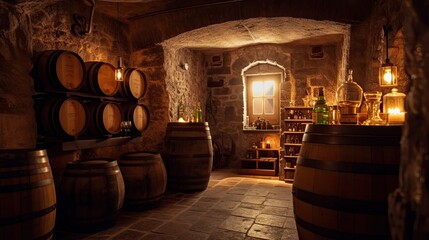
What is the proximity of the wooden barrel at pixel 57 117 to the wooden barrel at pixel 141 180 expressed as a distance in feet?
2.25

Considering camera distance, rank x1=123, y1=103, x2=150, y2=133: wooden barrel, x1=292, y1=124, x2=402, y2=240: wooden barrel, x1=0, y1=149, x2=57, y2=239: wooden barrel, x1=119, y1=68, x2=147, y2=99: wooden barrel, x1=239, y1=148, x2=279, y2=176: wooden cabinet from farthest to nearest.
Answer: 1. x1=239, y1=148, x2=279, y2=176: wooden cabinet
2. x1=123, y1=103, x2=150, y2=133: wooden barrel
3. x1=119, y1=68, x2=147, y2=99: wooden barrel
4. x1=0, y1=149, x2=57, y2=239: wooden barrel
5. x1=292, y1=124, x2=402, y2=240: wooden barrel

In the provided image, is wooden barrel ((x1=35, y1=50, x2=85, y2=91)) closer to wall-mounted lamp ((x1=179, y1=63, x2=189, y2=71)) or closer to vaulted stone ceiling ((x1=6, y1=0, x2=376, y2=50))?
vaulted stone ceiling ((x1=6, y1=0, x2=376, y2=50))

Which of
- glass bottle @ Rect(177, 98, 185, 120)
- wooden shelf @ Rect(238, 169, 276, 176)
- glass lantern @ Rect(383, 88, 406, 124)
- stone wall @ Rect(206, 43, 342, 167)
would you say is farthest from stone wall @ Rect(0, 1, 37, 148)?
stone wall @ Rect(206, 43, 342, 167)

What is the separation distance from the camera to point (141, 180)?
3.16 m

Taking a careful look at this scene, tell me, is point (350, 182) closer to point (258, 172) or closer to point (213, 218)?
point (213, 218)

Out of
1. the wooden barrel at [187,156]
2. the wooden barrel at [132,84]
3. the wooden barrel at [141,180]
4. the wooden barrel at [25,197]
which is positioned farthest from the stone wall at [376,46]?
the wooden barrel at [25,197]

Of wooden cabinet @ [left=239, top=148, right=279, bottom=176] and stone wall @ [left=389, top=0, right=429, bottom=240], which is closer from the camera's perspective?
stone wall @ [left=389, top=0, right=429, bottom=240]

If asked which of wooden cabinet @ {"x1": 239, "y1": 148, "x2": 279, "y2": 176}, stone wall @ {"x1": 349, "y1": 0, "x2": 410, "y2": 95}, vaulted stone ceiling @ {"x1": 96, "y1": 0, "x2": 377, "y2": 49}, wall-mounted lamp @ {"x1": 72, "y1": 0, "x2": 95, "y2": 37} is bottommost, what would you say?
wooden cabinet @ {"x1": 239, "y1": 148, "x2": 279, "y2": 176}

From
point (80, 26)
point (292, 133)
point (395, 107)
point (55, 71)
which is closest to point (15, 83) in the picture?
point (55, 71)

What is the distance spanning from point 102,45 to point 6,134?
189cm

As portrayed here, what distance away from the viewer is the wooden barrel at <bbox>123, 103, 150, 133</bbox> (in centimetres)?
392

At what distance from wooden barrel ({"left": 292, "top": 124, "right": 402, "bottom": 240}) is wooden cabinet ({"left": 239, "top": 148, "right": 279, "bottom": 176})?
403 cm

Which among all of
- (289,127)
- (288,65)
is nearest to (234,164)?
(289,127)

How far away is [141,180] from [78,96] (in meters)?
1.21
